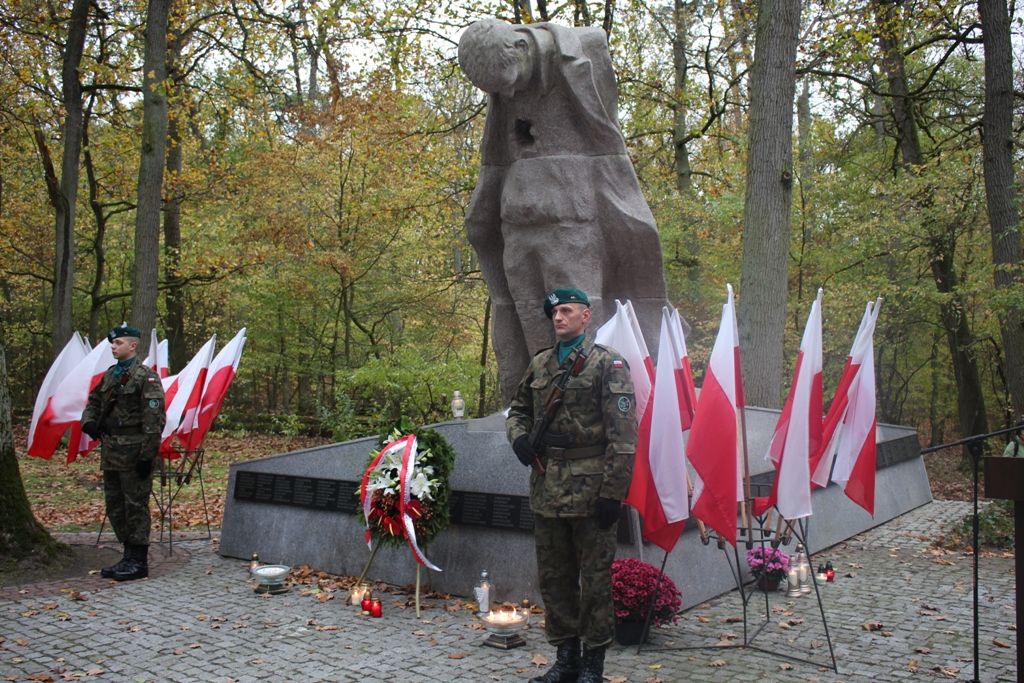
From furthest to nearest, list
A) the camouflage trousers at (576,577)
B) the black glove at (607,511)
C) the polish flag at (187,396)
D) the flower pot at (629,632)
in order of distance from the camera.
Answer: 1. the polish flag at (187,396)
2. the flower pot at (629,632)
3. the camouflage trousers at (576,577)
4. the black glove at (607,511)

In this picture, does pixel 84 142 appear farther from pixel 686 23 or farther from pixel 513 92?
pixel 513 92

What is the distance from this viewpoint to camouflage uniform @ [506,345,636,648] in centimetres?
481

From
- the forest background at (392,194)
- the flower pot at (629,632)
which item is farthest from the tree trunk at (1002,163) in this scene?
the flower pot at (629,632)

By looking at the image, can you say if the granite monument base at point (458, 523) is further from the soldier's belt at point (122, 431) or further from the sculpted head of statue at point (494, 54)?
the sculpted head of statue at point (494, 54)

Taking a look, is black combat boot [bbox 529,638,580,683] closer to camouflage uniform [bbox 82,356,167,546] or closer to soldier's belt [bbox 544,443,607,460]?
soldier's belt [bbox 544,443,607,460]

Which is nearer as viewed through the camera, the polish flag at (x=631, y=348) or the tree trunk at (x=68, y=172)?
the polish flag at (x=631, y=348)

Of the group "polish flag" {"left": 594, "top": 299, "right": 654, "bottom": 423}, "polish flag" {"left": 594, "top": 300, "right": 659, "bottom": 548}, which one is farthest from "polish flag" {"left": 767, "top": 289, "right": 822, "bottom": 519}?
"polish flag" {"left": 594, "top": 299, "right": 654, "bottom": 423}

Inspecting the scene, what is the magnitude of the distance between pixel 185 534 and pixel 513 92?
5816 mm

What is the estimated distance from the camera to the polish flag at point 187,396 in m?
8.97

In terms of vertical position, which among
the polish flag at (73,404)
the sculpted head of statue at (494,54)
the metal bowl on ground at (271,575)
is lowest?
the metal bowl on ground at (271,575)

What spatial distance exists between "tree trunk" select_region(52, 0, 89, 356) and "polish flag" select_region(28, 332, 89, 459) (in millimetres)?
6469

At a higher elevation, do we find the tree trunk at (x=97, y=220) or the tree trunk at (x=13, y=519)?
the tree trunk at (x=97, y=220)

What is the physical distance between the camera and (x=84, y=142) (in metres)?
19.1

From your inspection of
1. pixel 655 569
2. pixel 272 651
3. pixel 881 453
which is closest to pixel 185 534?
pixel 272 651
